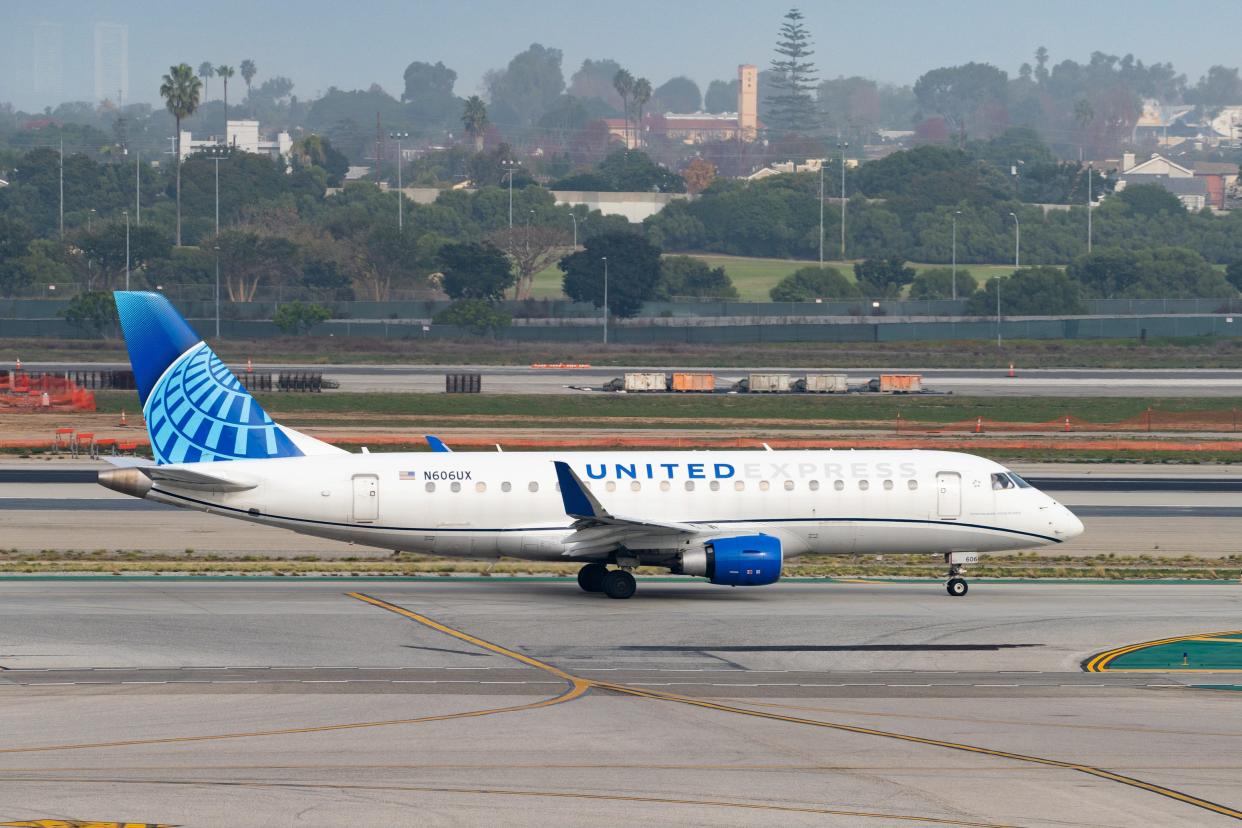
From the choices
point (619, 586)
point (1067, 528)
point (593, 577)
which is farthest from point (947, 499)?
point (593, 577)

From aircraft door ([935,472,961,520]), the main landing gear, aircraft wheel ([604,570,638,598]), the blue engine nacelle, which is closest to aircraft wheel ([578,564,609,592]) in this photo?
the main landing gear

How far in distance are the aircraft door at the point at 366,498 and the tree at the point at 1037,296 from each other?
499 ft

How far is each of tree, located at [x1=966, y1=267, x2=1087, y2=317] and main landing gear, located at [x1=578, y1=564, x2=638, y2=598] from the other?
149778mm

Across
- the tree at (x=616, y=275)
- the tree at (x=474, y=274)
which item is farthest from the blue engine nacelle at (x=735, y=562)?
the tree at (x=474, y=274)

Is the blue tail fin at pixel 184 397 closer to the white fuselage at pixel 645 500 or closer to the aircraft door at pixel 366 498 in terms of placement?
the white fuselage at pixel 645 500

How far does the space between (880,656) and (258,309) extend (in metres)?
145

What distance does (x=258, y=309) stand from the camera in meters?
170

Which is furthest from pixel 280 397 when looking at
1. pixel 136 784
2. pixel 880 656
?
pixel 136 784

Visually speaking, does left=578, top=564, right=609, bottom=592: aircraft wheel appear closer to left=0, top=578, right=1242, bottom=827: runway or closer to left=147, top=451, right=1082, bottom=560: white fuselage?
left=0, top=578, right=1242, bottom=827: runway

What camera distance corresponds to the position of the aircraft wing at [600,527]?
125 feet

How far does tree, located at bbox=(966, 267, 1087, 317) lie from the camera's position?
185 metres

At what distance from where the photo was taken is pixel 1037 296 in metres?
186

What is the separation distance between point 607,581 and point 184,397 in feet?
37.8

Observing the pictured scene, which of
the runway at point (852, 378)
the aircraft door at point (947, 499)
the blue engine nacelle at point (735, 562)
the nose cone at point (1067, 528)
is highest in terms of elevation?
the runway at point (852, 378)
